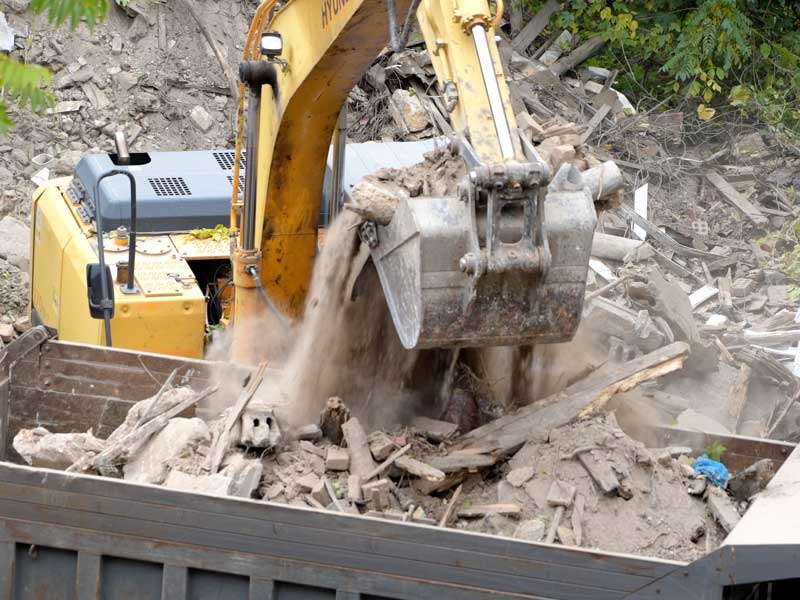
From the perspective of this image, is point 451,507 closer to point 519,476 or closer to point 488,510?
point 488,510

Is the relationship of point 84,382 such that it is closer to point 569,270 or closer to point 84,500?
point 84,500

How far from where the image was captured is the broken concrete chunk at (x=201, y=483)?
15.0 feet

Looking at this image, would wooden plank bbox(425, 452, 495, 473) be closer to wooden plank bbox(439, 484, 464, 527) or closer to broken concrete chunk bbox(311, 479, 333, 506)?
wooden plank bbox(439, 484, 464, 527)

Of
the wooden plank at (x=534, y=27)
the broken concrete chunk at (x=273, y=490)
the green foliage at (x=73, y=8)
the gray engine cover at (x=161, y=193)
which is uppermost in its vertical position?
the wooden plank at (x=534, y=27)

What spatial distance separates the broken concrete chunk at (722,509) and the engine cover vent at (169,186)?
3766mm

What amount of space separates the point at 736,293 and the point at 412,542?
6.59m

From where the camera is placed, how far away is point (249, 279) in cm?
640

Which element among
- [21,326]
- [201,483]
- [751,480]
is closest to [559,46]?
[21,326]

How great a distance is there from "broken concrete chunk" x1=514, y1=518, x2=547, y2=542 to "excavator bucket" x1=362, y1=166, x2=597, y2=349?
0.71 m

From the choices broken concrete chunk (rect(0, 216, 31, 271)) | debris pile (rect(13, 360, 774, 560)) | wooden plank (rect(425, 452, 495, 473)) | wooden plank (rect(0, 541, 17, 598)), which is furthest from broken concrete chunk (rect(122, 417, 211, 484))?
broken concrete chunk (rect(0, 216, 31, 271))

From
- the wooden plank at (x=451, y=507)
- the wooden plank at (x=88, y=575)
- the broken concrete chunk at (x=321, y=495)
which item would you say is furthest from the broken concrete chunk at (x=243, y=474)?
the wooden plank at (x=451, y=507)

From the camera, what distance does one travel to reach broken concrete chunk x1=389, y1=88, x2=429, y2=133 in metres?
11.6

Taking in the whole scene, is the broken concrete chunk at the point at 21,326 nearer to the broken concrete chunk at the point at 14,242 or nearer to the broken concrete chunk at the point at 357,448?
the broken concrete chunk at the point at 14,242

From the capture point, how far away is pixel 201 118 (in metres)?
11.9
